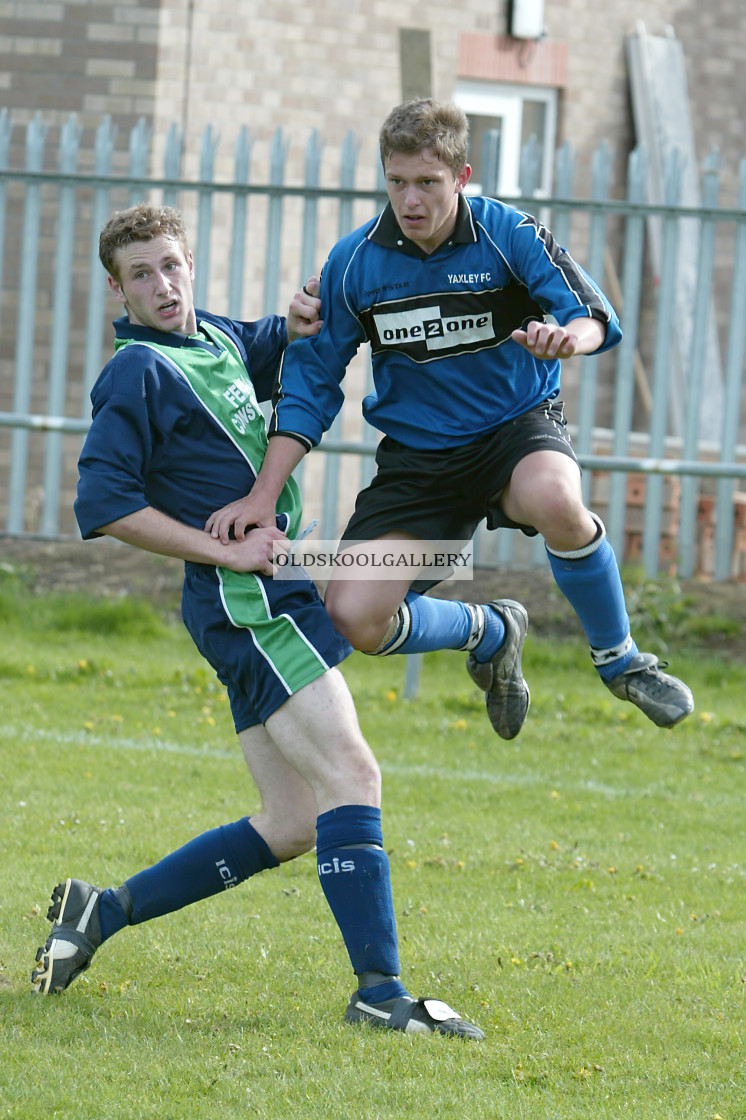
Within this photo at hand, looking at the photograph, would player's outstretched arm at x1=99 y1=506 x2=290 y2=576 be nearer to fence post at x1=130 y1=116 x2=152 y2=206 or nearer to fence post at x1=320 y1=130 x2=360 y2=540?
fence post at x1=320 y1=130 x2=360 y2=540

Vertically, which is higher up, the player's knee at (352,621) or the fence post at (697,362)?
the fence post at (697,362)

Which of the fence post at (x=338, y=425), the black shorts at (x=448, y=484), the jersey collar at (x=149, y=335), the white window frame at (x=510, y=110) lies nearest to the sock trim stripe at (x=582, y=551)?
the black shorts at (x=448, y=484)

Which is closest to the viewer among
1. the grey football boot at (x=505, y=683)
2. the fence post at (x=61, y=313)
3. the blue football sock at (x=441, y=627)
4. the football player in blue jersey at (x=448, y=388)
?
the football player in blue jersey at (x=448, y=388)

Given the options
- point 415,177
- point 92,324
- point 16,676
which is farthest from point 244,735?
point 92,324

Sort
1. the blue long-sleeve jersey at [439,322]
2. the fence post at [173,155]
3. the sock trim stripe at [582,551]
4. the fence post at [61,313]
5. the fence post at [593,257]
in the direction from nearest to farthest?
the blue long-sleeve jersey at [439,322], the sock trim stripe at [582,551], the fence post at [593,257], the fence post at [173,155], the fence post at [61,313]

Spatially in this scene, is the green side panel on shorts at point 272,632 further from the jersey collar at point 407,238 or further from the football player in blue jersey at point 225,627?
the jersey collar at point 407,238

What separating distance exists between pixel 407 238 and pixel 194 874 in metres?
1.97

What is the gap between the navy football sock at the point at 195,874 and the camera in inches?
159

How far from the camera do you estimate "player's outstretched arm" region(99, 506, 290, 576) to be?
12.1ft

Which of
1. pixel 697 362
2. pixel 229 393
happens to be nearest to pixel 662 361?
pixel 697 362

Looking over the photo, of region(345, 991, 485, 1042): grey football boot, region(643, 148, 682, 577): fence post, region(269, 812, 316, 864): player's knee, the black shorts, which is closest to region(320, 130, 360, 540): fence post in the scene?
region(643, 148, 682, 577): fence post

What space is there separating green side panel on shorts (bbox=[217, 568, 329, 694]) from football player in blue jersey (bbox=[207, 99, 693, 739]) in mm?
338

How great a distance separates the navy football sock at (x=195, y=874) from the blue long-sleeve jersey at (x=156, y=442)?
0.90 m

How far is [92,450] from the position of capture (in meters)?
3.70
